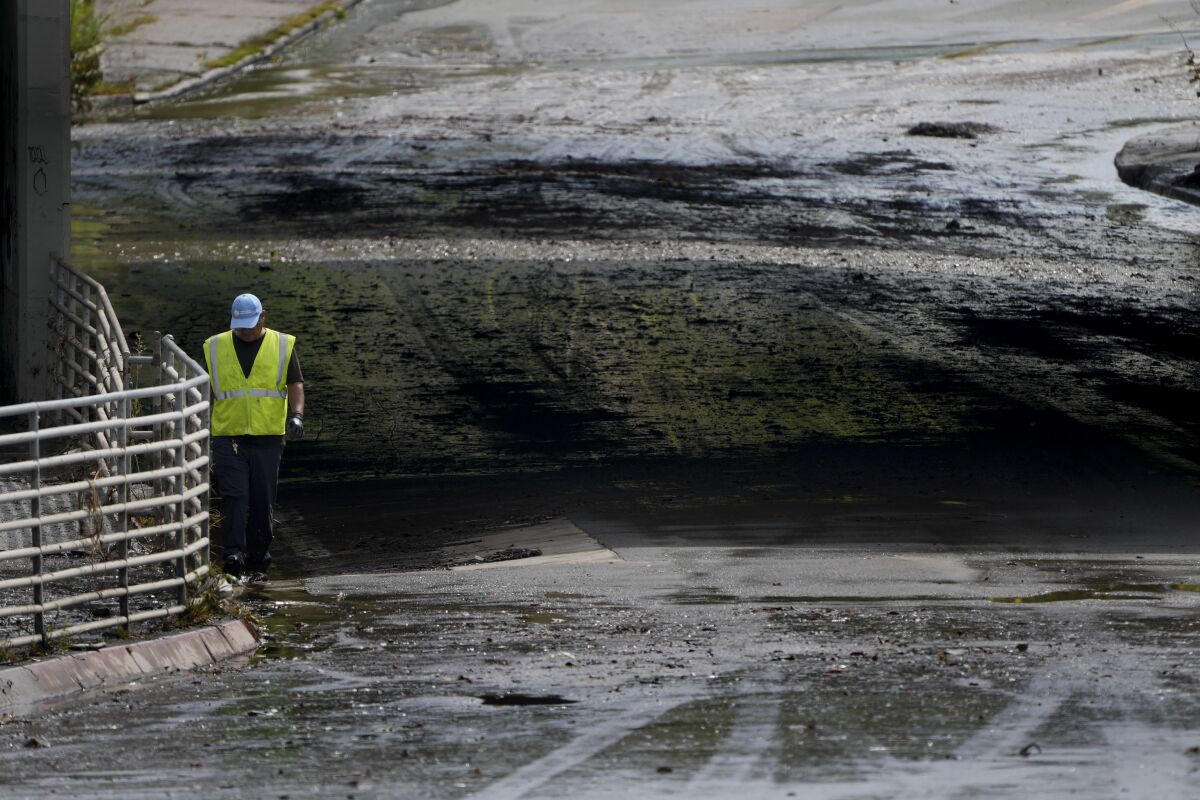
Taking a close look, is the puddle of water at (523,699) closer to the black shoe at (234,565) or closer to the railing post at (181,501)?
the railing post at (181,501)

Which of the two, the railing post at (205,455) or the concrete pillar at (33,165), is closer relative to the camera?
the railing post at (205,455)

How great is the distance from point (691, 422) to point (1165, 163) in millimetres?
14320

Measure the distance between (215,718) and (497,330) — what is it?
10943 mm

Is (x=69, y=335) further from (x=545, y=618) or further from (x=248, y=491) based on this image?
(x=545, y=618)

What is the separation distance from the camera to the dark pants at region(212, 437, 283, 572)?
1206 centimetres

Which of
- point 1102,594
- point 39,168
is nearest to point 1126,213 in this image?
point 39,168

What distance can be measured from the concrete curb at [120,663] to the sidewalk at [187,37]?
2589 centimetres

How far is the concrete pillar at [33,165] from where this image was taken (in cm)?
1533

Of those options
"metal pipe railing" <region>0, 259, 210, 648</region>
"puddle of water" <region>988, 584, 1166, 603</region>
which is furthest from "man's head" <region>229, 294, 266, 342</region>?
"puddle of water" <region>988, 584, 1166, 603</region>

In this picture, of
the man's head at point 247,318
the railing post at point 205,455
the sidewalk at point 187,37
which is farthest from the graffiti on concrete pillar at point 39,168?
the sidewalk at point 187,37

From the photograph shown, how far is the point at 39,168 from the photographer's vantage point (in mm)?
15484

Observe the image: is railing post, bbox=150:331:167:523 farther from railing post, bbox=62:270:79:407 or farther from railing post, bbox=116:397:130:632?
railing post, bbox=62:270:79:407

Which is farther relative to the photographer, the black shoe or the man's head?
the black shoe

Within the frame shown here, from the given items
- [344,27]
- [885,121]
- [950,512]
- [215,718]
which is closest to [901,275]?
[950,512]
